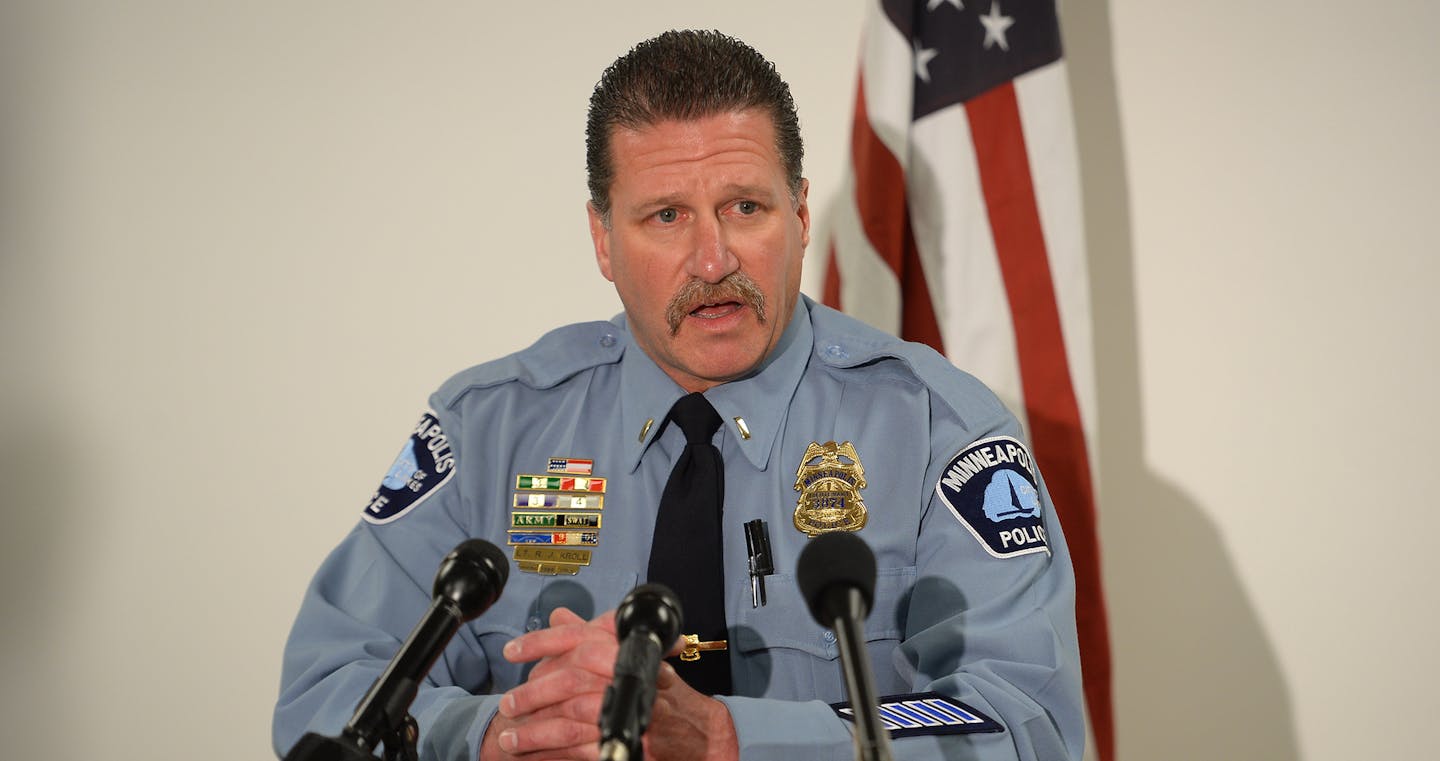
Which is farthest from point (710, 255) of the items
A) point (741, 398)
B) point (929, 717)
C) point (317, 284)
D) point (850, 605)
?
point (317, 284)

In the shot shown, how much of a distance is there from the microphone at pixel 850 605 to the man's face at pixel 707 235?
718 mm

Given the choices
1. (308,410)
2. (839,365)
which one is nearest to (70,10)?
(308,410)

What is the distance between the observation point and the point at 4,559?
2.75m

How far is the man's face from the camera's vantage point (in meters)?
1.73

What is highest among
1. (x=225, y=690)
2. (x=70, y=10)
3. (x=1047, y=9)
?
(x=70, y=10)

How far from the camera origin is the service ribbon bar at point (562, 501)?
1825mm

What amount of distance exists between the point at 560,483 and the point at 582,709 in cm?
56

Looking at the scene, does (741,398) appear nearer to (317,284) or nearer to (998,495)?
(998,495)

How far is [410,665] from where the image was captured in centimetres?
105

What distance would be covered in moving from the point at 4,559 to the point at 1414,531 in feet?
10.3

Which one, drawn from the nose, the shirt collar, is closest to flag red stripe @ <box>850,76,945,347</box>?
the shirt collar

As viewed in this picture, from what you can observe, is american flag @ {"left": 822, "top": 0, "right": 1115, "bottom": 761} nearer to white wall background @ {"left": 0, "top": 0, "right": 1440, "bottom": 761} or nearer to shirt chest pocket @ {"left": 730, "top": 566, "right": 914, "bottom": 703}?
white wall background @ {"left": 0, "top": 0, "right": 1440, "bottom": 761}

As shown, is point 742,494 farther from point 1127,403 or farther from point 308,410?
point 308,410

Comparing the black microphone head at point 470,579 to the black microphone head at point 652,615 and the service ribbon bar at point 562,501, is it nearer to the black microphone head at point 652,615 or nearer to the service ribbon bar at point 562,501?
the black microphone head at point 652,615
